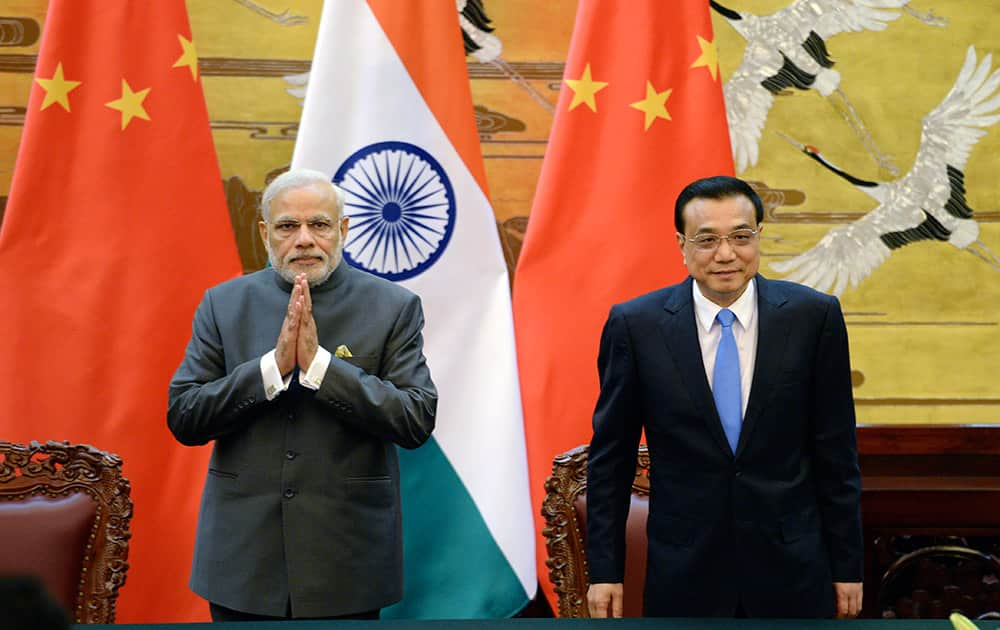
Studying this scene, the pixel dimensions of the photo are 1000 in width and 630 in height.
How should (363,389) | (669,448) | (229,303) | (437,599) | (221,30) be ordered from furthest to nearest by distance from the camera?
(221,30) < (437,599) < (229,303) < (363,389) < (669,448)

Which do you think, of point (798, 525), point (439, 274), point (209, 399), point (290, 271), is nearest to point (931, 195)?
point (439, 274)

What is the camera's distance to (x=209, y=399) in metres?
2.17

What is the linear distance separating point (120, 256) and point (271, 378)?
1086 mm

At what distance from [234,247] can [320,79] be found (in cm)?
59

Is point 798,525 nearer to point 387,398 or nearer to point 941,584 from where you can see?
point 387,398

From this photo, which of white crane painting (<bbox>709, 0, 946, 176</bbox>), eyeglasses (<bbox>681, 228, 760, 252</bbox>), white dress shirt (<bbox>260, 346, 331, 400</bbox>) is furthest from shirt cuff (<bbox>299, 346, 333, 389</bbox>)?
white crane painting (<bbox>709, 0, 946, 176</bbox>)

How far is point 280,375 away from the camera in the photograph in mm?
2172

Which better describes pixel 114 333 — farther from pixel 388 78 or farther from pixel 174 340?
pixel 388 78

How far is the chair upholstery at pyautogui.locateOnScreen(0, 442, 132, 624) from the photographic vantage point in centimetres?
212

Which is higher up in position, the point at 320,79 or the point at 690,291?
the point at 320,79

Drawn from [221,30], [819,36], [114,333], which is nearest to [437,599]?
[114,333]

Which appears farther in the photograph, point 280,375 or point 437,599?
point 437,599

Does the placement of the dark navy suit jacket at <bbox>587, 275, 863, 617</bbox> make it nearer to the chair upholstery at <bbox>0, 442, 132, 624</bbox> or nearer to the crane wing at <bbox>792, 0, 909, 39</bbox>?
the chair upholstery at <bbox>0, 442, 132, 624</bbox>

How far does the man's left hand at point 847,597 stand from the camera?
76.4 inches
